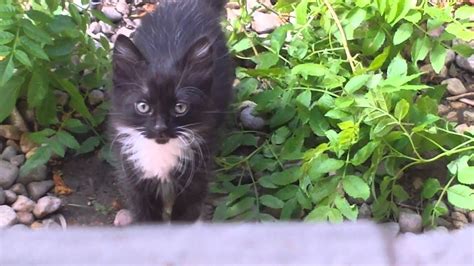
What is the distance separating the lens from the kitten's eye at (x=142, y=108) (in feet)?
9.60

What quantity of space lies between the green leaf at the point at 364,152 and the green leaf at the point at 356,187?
0.18 ft

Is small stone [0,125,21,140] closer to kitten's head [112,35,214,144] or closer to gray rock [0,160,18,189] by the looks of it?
gray rock [0,160,18,189]

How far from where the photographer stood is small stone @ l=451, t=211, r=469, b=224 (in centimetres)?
322

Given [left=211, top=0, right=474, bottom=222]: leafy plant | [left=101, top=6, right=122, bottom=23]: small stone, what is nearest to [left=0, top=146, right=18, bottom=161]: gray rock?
[left=211, top=0, right=474, bottom=222]: leafy plant

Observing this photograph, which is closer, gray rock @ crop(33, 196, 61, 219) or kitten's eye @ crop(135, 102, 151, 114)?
kitten's eye @ crop(135, 102, 151, 114)

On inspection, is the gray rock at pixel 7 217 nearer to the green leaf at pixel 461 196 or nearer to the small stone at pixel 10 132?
the small stone at pixel 10 132

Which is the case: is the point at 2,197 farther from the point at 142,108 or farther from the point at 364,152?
the point at 364,152

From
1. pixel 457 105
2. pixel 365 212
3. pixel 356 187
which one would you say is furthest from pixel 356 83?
pixel 457 105

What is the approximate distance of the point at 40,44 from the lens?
3.07 m

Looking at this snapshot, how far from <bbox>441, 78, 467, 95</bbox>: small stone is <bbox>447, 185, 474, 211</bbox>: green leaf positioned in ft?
2.71

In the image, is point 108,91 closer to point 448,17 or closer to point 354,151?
point 354,151

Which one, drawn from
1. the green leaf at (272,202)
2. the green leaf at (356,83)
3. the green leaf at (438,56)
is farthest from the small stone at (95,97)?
the green leaf at (438,56)

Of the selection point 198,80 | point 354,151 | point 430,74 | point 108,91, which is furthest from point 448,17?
point 108,91

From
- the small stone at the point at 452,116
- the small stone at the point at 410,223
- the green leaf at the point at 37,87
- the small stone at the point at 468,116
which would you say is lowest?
the small stone at the point at 410,223
